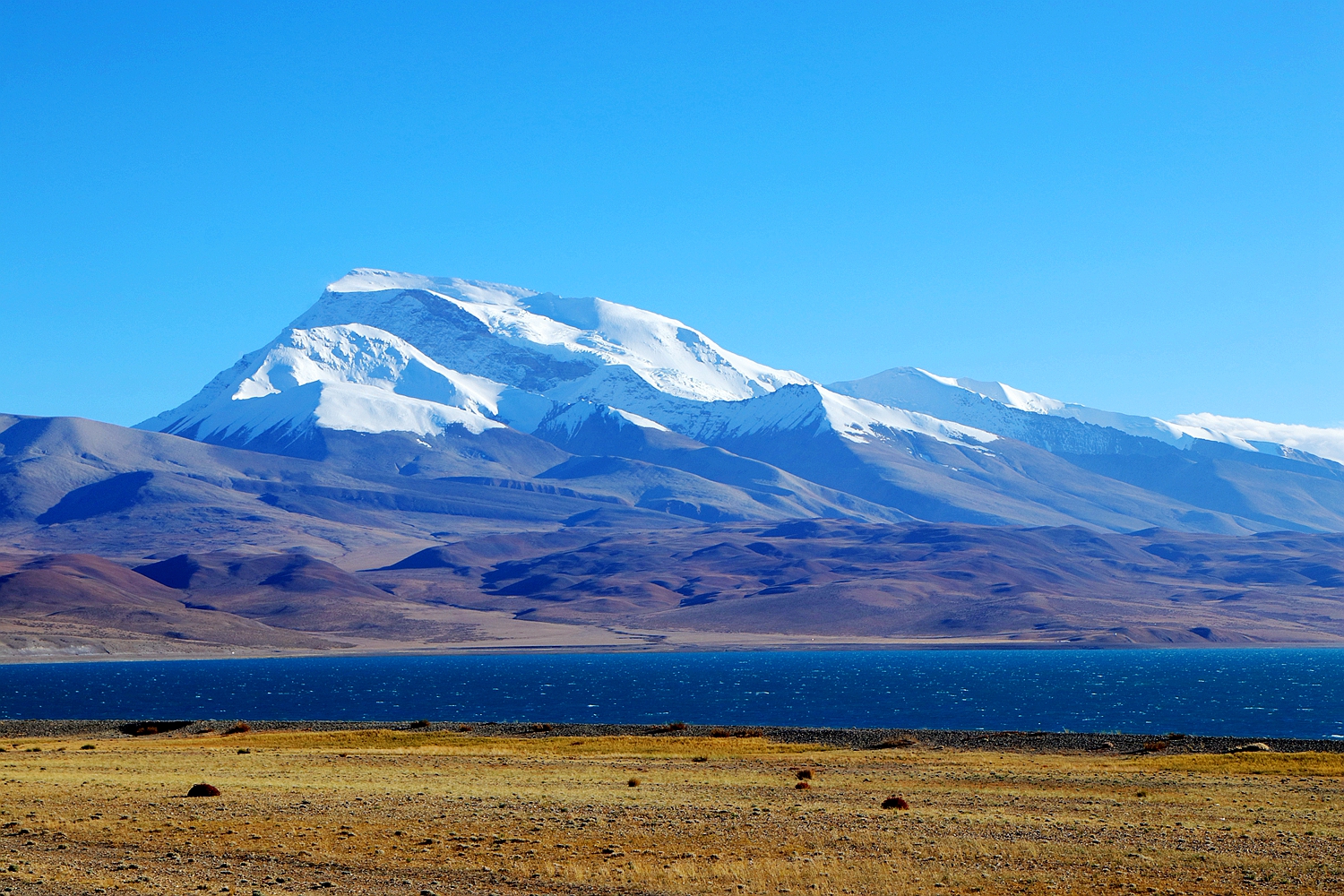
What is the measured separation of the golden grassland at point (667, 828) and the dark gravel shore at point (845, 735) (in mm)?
12557

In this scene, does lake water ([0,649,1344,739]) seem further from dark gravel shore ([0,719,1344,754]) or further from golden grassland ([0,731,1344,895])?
golden grassland ([0,731,1344,895])

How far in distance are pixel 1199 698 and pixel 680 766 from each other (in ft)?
329

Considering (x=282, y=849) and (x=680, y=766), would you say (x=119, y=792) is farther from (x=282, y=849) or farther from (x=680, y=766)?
(x=680, y=766)

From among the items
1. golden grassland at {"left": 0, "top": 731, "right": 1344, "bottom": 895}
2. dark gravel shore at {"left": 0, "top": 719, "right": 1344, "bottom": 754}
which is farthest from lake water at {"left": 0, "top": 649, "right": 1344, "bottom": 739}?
golden grassland at {"left": 0, "top": 731, "right": 1344, "bottom": 895}

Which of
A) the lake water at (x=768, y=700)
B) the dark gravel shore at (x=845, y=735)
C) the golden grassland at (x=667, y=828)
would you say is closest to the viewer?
the golden grassland at (x=667, y=828)

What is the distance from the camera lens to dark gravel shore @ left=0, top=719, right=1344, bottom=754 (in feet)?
215

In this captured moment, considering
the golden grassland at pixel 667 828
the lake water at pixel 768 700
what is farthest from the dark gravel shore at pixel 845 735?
the lake water at pixel 768 700

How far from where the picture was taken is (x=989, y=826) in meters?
33.2

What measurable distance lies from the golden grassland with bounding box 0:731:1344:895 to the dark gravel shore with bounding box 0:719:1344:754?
1256 centimetres

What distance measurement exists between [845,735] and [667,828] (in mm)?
41902

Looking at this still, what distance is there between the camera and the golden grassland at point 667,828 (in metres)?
26.9

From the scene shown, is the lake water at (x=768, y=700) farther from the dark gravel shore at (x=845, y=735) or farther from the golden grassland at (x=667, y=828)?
the golden grassland at (x=667, y=828)

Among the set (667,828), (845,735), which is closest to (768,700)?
(845,735)

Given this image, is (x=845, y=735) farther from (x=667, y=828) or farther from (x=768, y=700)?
(x=768, y=700)
